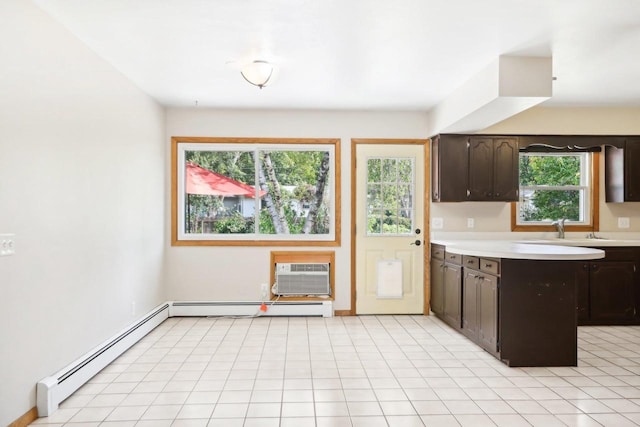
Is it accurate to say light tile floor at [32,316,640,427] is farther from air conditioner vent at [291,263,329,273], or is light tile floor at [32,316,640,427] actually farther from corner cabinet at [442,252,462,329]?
air conditioner vent at [291,263,329,273]

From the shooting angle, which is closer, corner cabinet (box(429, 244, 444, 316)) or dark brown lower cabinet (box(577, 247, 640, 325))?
dark brown lower cabinet (box(577, 247, 640, 325))

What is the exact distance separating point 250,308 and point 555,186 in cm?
400

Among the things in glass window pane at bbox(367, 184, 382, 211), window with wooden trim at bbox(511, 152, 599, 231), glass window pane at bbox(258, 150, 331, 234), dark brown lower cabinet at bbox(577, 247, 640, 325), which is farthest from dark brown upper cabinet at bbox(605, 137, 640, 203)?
glass window pane at bbox(258, 150, 331, 234)

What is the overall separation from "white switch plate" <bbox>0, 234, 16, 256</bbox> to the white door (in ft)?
12.4

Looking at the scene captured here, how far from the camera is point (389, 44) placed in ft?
11.3

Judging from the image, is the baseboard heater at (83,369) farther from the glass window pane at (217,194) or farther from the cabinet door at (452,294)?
the cabinet door at (452,294)

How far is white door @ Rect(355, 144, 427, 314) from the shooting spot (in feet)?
18.7

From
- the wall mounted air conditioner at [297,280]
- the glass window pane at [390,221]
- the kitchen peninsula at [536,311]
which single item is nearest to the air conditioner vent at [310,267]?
the wall mounted air conditioner at [297,280]

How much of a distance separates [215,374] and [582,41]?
3639 millimetres

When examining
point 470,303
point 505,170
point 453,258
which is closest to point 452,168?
point 505,170

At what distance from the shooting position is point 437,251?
5480mm

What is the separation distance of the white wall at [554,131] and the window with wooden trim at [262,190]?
1.41 meters

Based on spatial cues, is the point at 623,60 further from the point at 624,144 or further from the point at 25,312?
the point at 25,312

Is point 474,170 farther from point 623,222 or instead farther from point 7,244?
point 7,244
